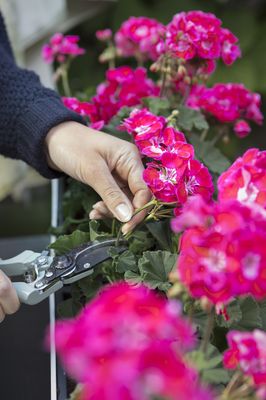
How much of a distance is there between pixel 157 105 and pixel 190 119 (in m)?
→ 0.06

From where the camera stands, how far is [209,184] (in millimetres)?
683

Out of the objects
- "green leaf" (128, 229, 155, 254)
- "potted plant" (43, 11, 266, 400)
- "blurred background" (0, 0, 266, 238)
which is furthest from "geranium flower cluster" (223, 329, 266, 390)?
"blurred background" (0, 0, 266, 238)

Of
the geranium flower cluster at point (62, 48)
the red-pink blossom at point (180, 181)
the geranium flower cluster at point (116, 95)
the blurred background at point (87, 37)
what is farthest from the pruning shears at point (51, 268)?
the blurred background at point (87, 37)

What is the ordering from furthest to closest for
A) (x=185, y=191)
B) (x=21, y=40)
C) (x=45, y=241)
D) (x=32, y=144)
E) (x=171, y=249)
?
(x=21, y=40) → (x=45, y=241) → (x=32, y=144) → (x=171, y=249) → (x=185, y=191)

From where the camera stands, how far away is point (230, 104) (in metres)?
1.01

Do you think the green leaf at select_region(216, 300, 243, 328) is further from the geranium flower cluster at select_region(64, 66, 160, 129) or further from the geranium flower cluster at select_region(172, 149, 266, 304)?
the geranium flower cluster at select_region(64, 66, 160, 129)

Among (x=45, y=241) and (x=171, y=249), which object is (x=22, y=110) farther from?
(x=171, y=249)

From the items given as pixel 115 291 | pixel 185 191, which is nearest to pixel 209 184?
pixel 185 191

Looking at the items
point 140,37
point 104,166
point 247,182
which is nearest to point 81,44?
point 140,37

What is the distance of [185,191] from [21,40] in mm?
1360

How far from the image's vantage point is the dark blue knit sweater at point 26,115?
92 centimetres

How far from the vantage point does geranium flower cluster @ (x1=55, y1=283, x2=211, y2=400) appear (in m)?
0.31

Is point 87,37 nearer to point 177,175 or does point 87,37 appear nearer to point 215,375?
point 177,175

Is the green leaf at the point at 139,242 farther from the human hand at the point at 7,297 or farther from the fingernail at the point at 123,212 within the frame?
the human hand at the point at 7,297
